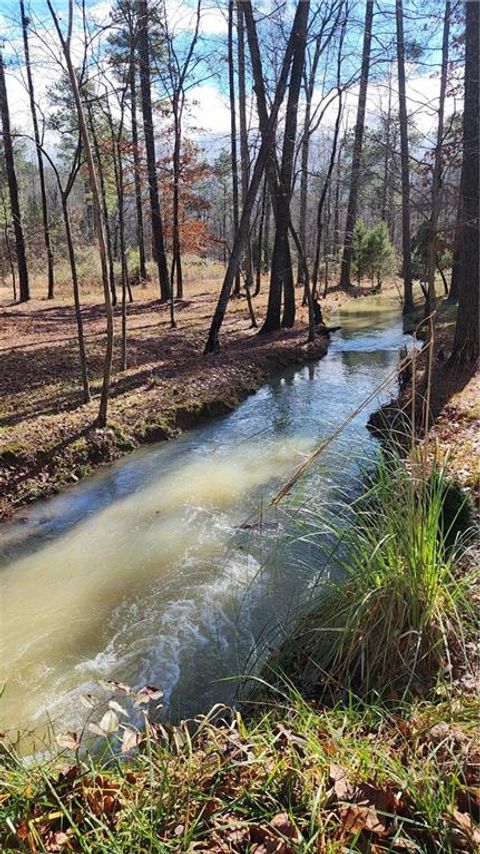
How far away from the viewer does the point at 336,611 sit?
2693 millimetres

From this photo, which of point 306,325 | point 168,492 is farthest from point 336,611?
point 306,325

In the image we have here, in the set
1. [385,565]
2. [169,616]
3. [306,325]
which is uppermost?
[306,325]

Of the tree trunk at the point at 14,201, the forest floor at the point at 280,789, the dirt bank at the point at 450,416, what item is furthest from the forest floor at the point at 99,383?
the forest floor at the point at 280,789

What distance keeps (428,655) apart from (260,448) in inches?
185

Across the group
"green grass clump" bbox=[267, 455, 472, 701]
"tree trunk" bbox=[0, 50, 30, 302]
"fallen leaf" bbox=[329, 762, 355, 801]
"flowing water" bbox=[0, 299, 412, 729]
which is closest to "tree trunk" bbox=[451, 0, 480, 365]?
"flowing water" bbox=[0, 299, 412, 729]

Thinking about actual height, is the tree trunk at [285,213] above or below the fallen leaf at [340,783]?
above

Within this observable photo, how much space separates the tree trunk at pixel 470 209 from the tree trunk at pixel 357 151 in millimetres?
6713

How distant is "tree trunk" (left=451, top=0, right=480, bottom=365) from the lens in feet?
22.8

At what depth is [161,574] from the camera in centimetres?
422

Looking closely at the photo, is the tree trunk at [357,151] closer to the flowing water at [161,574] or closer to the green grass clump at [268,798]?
the flowing water at [161,574]

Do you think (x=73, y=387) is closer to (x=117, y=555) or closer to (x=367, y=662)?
(x=117, y=555)

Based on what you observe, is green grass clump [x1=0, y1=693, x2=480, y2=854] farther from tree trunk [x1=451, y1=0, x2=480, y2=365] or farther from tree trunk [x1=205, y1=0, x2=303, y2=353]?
tree trunk [x1=205, y1=0, x2=303, y2=353]

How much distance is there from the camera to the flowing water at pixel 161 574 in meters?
3.16

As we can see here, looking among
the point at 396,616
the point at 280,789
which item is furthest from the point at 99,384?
the point at 280,789
